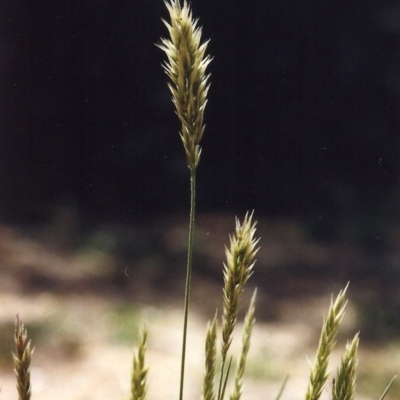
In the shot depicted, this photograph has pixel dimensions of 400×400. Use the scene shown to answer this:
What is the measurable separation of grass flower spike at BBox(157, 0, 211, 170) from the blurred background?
8.94 feet

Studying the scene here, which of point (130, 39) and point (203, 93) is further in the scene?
point (130, 39)

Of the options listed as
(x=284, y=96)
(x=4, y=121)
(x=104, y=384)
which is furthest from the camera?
(x=284, y=96)

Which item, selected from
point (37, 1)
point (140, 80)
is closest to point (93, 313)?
point (140, 80)

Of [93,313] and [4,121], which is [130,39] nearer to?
[4,121]

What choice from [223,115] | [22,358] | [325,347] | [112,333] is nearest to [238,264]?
[325,347]

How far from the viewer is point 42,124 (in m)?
3.93

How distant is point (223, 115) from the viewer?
160 inches

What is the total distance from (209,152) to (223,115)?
28 cm

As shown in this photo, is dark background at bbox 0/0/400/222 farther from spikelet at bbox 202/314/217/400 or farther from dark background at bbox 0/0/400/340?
spikelet at bbox 202/314/217/400

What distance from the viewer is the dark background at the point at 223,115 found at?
3.89m

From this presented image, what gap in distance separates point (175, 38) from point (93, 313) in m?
2.62

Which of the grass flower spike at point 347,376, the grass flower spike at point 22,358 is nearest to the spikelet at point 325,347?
the grass flower spike at point 347,376

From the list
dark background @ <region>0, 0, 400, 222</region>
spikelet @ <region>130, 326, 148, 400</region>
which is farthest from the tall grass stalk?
dark background @ <region>0, 0, 400, 222</region>

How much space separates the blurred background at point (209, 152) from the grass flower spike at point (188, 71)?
272 cm
